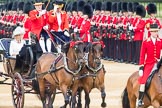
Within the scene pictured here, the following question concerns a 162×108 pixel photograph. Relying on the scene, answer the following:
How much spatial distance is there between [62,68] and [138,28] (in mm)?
7890

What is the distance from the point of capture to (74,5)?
1037 inches

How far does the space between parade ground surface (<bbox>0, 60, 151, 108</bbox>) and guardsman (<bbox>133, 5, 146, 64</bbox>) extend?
0.49m

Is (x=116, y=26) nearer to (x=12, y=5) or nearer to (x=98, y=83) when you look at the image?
(x=12, y=5)

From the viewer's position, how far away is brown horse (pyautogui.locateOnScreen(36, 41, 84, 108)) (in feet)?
43.4

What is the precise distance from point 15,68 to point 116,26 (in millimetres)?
10673

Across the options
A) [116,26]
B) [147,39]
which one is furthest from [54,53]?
[116,26]

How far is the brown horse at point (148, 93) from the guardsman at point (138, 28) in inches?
343

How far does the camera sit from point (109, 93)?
1780 cm

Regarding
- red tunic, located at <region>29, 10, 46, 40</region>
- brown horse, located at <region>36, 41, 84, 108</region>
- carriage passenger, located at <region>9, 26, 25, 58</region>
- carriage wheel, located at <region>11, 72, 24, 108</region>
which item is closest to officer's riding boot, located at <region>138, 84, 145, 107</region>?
brown horse, located at <region>36, 41, 84, 108</region>

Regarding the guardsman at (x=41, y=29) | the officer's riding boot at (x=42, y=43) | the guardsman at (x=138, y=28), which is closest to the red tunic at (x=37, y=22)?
the guardsman at (x=41, y=29)

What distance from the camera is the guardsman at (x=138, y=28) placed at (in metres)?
Answer: 21.3

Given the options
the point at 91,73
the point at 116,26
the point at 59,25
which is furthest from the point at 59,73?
the point at 116,26

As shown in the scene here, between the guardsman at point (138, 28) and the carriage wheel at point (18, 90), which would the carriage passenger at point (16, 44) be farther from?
the guardsman at point (138, 28)

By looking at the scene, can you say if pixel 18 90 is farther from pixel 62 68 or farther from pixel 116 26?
pixel 116 26
